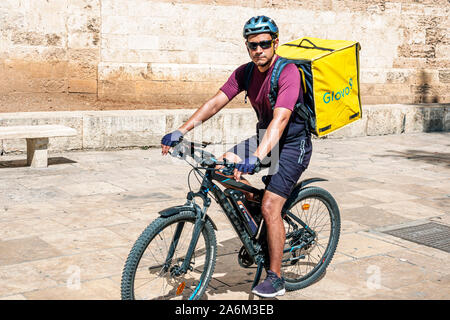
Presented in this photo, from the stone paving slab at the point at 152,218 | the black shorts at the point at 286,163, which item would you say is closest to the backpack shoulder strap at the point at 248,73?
the black shorts at the point at 286,163

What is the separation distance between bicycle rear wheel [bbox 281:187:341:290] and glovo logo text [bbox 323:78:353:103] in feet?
2.15

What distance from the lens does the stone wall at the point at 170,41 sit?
10945mm

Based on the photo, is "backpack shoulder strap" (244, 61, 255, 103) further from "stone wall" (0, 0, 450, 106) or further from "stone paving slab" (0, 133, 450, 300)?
"stone wall" (0, 0, 450, 106)

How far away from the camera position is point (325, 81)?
409 cm

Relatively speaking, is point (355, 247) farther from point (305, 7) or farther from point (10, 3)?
point (305, 7)

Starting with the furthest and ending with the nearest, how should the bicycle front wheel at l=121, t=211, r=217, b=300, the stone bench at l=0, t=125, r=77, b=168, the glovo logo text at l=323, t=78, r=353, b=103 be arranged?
1. the stone bench at l=0, t=125, r=77, b=168
2. the glovo logo text at l=323, t=78, r=353, b=103
3. the bicycle front wheel at l=121, t=211, r=217, b=300

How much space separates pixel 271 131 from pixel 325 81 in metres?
0.56

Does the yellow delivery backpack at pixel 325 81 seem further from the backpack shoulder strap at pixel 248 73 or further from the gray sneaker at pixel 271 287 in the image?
the gray sneaker at pixel 271 287

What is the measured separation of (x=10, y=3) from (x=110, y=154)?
3.44 meters

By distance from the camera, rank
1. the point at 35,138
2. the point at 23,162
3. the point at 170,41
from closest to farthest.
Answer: the point at 35,138 < the point at 23,162 < the point at 170,41

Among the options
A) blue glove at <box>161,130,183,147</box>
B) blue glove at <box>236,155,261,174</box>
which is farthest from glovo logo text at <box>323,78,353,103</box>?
blue glove at <box>161,130,183,147</box>

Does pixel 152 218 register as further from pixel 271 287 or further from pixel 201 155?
pixel 201 155

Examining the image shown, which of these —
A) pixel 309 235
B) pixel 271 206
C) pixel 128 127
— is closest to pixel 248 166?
pixel 271 206

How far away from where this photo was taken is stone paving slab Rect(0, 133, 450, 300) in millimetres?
4418
